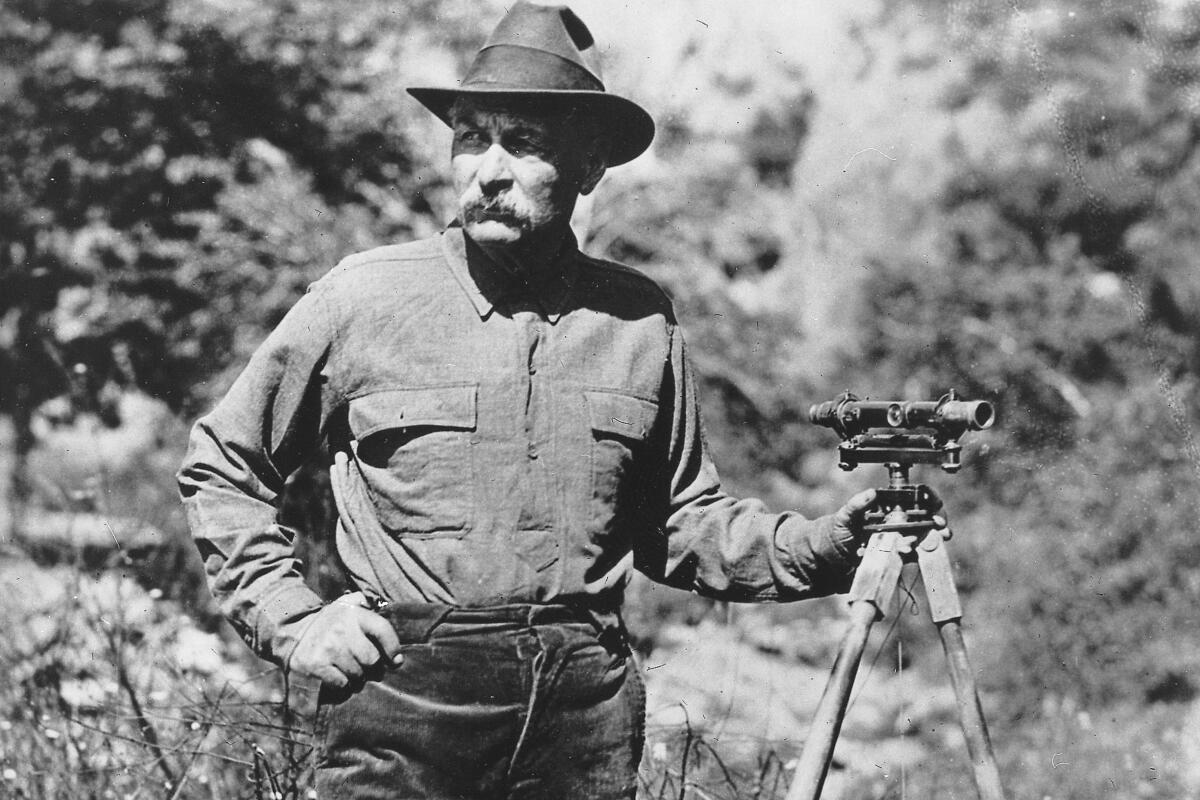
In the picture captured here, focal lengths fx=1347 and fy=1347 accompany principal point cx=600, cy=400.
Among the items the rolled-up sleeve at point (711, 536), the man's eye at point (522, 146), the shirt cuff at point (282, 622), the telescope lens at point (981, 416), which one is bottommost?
the shirt cuff at point (282, 622)

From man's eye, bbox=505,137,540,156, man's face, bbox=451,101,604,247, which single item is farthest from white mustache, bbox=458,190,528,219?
man's eye, bbox=505,137,540,156

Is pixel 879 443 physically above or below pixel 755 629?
above

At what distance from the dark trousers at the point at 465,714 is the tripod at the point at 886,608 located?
1.58 ft

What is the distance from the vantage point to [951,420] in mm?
2436

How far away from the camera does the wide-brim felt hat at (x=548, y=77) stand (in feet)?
8.96

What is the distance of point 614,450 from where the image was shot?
273 cm

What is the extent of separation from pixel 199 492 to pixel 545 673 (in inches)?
29.8

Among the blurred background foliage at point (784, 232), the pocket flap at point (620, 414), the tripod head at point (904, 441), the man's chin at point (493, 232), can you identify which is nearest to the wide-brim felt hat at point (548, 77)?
the man's chin at point (493, 232)

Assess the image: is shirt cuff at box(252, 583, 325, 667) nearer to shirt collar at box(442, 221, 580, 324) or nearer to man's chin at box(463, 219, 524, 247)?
shirt collar at box(442, 221, 580, 324)

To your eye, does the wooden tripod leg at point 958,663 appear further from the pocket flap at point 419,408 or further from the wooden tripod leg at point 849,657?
the pocket flap at point 419,408

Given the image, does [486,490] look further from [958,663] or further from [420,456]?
[958,663]

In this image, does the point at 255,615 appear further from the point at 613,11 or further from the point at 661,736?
the point at 613,11

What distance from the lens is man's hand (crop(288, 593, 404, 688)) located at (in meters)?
2.49

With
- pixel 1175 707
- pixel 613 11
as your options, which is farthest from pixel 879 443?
pixel 1175 707
